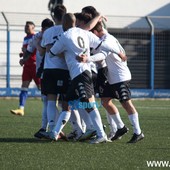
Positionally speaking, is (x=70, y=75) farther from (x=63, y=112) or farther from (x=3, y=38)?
(x=3, y=38)

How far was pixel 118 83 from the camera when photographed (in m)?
10.9

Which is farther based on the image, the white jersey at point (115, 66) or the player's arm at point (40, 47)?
the player's arm at point (40, 47)

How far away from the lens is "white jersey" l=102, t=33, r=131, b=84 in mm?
10953

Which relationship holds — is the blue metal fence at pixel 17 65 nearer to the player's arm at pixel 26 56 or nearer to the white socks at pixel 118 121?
the player's arm at pixel 26 56

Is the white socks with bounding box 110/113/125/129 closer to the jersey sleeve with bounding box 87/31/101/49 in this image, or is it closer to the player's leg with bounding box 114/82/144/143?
the player's leg with bounding box 114/82/144/143

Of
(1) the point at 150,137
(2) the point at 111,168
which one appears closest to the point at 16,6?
(1) the point at 150,137

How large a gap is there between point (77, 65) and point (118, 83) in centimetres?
80

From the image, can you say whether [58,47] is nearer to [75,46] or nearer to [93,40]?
[75,46]

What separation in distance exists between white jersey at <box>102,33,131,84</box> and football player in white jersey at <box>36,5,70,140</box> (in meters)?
0.64

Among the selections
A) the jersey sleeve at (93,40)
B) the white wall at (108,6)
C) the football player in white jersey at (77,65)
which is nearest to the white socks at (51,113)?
the football player in white jersey at (77,65)

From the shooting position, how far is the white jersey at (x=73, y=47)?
34.3 ft

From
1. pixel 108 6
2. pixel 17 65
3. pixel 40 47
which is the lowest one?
pixel 17 65

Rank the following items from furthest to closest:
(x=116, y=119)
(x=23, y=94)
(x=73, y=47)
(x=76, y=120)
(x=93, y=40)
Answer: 1. (x=23, y=94)
2. (x=76, y=120)
3. (x=116, y=119)
4. (x=93, y=40)
5. (x=73, y=47)

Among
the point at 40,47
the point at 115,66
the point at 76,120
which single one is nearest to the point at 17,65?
the point at 40,47
